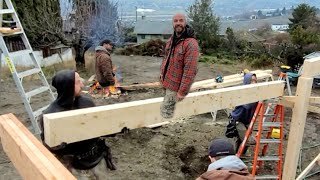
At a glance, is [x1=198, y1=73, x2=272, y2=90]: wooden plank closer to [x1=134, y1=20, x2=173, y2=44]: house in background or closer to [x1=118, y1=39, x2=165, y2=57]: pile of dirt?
[x1=118, y1=39, x2=165, y2=57]: pile of dirt

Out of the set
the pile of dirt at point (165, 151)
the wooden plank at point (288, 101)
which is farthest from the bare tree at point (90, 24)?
the wooden plank at point (288, 101)

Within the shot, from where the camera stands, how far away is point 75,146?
319 cm

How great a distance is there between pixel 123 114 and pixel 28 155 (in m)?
1.43

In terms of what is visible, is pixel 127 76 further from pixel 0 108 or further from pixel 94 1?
pixel 94 1

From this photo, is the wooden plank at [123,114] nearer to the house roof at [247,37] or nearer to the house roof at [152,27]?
the house roof at [247,37]

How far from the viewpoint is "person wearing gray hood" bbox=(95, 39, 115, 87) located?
7.55 meters

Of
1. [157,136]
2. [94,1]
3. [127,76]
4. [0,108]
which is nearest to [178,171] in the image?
[157,136]

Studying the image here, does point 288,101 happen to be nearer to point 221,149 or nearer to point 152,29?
point 221,149

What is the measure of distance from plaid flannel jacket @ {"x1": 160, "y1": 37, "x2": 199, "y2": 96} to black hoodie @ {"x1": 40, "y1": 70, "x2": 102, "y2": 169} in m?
0.78

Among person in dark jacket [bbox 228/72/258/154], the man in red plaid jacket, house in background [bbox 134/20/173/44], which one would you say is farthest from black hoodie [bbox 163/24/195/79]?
house in background [bbox 134/20/173/44]

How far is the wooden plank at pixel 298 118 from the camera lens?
181 inches

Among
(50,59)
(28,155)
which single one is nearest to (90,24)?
(50,59)

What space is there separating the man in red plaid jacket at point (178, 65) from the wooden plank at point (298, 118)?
1.89 metres

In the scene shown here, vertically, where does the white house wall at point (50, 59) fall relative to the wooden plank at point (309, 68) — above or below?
below
